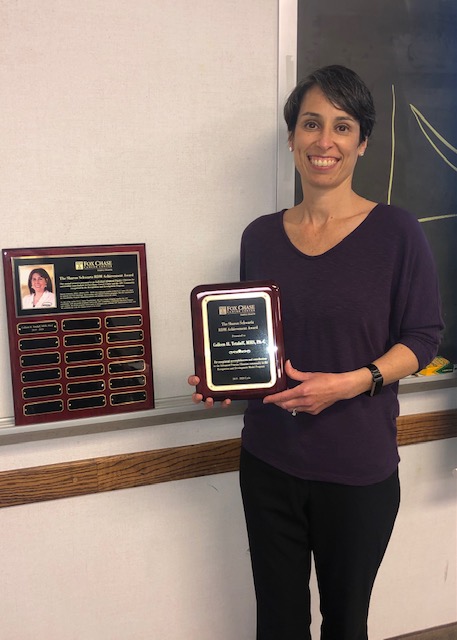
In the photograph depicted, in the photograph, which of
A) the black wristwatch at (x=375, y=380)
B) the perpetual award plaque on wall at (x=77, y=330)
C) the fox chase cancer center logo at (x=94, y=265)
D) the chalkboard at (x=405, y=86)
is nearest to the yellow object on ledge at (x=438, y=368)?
the chalkboard at (x=405, y=86)

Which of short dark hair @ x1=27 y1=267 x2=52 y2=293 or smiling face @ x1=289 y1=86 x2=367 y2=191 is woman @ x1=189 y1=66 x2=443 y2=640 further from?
short dark hair @ x1=27 y1=267 x2=52 y2=293

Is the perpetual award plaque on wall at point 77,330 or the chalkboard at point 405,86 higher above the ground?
the chalkboard at point 405,86

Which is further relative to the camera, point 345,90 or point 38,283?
point 38,283

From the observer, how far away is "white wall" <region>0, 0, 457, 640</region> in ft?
4.01

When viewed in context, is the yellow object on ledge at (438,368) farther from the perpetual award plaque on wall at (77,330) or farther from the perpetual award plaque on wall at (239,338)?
the perpetual award plaque on wall at (77,330)

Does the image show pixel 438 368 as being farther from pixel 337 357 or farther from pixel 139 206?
pixel 139 206

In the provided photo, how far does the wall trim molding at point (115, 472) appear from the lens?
4.41 ft

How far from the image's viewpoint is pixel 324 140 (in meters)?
1.12

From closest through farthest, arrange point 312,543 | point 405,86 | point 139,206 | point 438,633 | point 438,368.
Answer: point 312,543 → point 139,206 → point 405,86 → point 438,368 → point 438,633

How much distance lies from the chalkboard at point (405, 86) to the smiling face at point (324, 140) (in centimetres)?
27

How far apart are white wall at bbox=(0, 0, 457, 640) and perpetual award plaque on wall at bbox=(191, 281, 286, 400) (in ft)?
0.94

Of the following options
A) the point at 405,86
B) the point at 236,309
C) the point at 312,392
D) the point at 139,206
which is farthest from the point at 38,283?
the point at 405,86

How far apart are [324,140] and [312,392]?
507mm

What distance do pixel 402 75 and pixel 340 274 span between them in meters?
0.69
